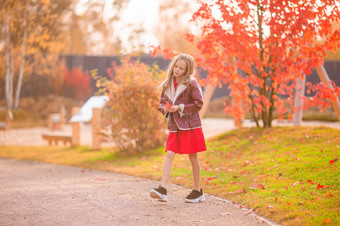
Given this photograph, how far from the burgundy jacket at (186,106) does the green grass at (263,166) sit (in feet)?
3.51

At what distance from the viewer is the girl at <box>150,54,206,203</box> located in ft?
15.1

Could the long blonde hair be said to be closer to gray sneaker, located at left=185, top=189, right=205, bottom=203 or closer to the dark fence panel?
gray sneaker, located at left=185, top=189, right=205, bottom=203

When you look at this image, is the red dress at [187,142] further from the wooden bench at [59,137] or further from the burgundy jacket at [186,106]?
the wooden bench at [59,137]

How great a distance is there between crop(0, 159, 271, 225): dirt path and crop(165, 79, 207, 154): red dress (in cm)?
62

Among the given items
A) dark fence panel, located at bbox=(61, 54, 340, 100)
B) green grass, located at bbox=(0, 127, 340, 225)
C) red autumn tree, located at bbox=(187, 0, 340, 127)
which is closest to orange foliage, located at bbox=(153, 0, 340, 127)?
red autumn tree, located at bbox=(187, 0, 340, 127)

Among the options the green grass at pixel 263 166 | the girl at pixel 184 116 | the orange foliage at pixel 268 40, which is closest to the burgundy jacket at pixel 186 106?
the girl at pixel 184 116

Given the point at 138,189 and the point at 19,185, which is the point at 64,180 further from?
the point at 138,189

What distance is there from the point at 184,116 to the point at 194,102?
0.20 meters

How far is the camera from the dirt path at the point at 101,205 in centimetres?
398

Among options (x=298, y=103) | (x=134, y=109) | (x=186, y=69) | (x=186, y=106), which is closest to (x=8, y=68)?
(x=134, y=109)

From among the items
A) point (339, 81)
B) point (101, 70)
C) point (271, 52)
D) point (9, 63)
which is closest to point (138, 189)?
point (271, 52)

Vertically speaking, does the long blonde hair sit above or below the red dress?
above

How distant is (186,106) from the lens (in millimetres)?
4566

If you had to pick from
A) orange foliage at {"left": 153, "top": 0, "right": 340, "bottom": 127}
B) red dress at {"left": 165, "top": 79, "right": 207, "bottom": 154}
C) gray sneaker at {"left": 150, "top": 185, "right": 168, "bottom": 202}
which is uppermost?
orange foliage at {"left": 153, "top": 0, "right": 340, "bottom": 127}
